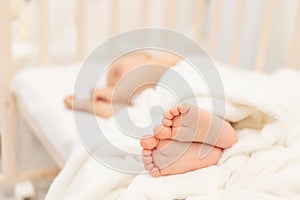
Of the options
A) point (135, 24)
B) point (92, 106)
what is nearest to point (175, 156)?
point (92, 106)

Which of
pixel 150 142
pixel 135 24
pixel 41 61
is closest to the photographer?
pixel 150 142

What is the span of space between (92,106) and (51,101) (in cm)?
12

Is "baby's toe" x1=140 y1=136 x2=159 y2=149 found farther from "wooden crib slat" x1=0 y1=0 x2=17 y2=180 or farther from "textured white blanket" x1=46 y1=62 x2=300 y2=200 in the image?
"wooden crib slat" x1=0 y1=0 x2=17 y2=180

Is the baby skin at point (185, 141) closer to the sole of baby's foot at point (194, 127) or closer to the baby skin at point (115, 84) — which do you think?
the sole of baby's foot at point (194, 127)

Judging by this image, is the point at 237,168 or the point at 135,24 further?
the point at 135,24

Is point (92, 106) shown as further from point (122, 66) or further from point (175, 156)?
point (175, 156)

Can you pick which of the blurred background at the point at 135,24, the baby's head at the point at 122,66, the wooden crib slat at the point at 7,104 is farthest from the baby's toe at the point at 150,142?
the blurred background at the point at 135,24

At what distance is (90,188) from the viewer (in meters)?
0.63

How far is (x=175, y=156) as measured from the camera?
24.3 inches

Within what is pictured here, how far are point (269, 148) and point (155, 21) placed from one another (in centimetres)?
108

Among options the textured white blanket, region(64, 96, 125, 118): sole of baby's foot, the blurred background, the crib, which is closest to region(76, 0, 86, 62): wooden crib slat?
the crib

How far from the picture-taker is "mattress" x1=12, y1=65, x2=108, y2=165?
2.91 feet

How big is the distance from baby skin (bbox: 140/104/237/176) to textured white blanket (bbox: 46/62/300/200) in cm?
1

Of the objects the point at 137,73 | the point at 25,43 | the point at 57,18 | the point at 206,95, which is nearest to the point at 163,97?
the point at 206,95
